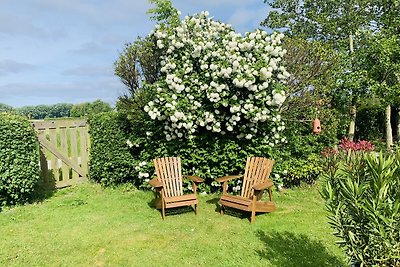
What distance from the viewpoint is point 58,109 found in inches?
330

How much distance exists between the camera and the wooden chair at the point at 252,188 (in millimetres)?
4570

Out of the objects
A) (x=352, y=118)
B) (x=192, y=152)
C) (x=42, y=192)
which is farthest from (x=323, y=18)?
(x=42, y=192)

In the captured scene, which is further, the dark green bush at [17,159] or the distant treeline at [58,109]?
the distant treeline at [58,109]

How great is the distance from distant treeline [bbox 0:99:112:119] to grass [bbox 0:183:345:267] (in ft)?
5.90

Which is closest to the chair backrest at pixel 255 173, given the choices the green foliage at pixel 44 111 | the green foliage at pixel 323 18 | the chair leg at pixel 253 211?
the chair leg at pixel 253 211

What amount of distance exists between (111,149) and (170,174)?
1.86 m

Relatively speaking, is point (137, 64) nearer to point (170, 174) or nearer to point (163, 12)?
point (163, 12)

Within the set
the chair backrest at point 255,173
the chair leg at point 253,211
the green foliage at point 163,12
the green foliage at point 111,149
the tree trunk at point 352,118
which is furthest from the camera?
the tree trunk at point 352,118

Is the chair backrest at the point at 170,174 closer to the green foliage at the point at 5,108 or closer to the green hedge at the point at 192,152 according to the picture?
the green hedge at the point at 192,152

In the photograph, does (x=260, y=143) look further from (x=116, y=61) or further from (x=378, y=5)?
(x=378, y=5)

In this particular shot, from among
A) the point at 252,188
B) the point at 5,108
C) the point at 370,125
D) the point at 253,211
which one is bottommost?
the point at 253,211

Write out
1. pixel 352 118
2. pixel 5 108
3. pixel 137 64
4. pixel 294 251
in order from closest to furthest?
pixel 294 251, pixel 5 108, pixel 137 64, pixel 352 118

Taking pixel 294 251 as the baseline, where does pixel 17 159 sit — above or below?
above

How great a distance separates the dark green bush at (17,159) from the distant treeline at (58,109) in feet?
1.96
